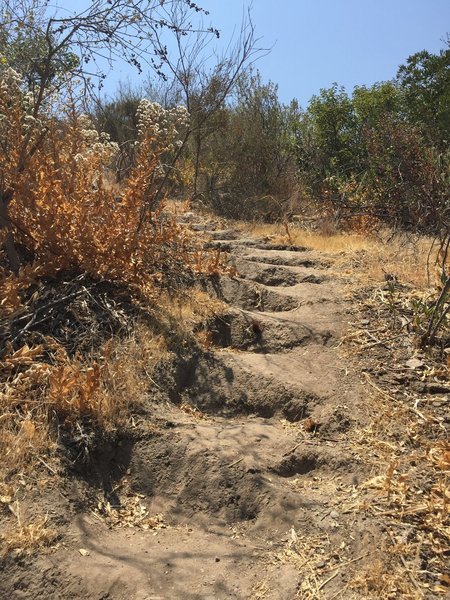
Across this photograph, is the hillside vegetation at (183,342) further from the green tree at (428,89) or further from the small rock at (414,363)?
the green tree at (428,89)

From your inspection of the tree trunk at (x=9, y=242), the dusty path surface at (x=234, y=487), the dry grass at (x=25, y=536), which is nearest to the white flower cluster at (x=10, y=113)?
the tree trunk at (x=9, y=242)

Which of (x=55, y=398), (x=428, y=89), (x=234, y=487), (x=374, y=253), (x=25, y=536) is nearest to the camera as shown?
(x=25, y=536)

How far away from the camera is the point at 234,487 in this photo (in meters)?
3.04

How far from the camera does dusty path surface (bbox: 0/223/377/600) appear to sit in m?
2.52

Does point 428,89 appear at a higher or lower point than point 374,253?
higher

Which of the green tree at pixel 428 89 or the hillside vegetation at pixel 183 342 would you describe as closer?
the hillside vegetation at pixel 183 342

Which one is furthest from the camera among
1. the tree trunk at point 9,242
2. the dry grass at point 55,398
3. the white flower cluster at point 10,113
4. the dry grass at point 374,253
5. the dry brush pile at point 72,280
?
the dry grass at point 374,253

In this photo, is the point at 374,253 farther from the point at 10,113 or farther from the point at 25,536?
the point at 25,536

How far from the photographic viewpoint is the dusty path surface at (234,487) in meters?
2.52

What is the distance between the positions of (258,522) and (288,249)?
4242mm

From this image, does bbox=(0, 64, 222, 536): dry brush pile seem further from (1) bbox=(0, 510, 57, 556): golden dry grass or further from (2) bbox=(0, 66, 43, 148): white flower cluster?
(1) bbox=(0, 510, 57, 556): golden dry grass

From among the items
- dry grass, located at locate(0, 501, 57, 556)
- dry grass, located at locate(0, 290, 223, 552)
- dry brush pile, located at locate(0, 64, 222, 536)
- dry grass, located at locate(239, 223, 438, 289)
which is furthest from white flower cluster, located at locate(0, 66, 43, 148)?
dry grass, located at locate(239, 223, 438, 289)

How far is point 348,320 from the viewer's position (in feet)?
15.0

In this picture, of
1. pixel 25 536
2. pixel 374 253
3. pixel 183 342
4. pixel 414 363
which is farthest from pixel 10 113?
pixel 374 253
